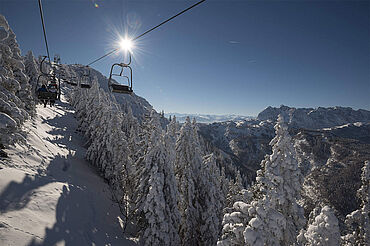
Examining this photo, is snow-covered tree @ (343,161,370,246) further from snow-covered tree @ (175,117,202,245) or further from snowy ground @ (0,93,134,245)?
snowy ground @ (0,93,134,245)

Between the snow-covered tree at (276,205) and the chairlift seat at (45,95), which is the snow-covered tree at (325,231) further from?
the chairlift seat at (45,95)

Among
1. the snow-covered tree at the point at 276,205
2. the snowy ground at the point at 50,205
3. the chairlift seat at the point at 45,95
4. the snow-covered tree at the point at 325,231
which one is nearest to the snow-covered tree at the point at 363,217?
the snow-covered tree at the point at 325,231

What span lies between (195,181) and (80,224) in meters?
9.53

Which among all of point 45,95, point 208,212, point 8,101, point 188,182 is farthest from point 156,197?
point 45,95

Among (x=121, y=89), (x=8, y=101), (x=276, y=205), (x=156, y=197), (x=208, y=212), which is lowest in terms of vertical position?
(x=208, y=212)

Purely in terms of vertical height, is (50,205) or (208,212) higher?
(50,205)

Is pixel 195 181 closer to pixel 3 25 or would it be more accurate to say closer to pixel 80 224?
pixel 80 224

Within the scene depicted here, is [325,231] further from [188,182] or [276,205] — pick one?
[188,182]

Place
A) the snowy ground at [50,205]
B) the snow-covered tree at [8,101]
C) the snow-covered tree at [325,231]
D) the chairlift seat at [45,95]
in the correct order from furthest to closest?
the chairlift seat at [45,95] → the snow-covered tree at [8,101] → the snow-covered tree at [325,231] → the snowy ground at [50,205]

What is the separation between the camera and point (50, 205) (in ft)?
35.7

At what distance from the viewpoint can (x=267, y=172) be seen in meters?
7.91

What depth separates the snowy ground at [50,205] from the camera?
27.1 ft

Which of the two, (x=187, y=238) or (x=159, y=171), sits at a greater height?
(x=159, y=171)

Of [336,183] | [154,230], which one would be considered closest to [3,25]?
[154,230]
